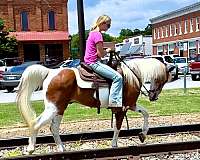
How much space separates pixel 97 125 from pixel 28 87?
161 inches

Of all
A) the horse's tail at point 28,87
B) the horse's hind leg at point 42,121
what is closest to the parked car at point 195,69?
the horse's tail at point 28,87

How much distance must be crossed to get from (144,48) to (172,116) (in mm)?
78846

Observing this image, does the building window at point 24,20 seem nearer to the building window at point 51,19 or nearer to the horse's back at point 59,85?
the building window at point 51,19

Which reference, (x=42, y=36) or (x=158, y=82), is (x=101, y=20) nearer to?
(x=158, y=82)

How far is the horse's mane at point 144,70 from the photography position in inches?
309

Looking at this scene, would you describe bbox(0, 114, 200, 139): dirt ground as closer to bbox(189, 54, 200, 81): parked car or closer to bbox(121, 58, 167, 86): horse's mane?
bbox(121, 58, 167, 86): horse's mane

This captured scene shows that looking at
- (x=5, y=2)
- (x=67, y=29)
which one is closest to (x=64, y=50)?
(x=67, y=29)

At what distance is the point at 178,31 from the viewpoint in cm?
7894

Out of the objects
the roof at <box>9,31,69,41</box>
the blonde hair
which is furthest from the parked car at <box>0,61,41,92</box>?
the roof at <box>9,31,69,41</box>

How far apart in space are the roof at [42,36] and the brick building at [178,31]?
62.1ft

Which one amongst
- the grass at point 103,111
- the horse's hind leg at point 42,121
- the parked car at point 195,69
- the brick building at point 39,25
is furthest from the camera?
the brick building at point 39,25

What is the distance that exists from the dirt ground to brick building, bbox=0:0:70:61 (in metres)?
41.8

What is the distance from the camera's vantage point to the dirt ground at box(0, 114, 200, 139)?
35.3ft

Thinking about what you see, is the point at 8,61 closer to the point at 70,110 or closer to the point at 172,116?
the point at 70,110
